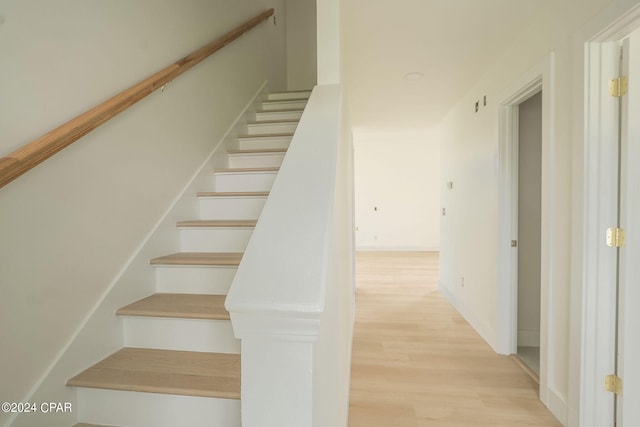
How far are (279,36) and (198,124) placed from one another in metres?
2.91

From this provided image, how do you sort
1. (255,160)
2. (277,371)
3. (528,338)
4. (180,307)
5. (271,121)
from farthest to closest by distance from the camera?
(271,121) < (528,338) < (255,160) < (180,307) < (277,371)

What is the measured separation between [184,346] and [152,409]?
0.85 feet

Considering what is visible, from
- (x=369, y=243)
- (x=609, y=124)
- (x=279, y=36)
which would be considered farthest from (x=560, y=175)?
(x=369, y=243)

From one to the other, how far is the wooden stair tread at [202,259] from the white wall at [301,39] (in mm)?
3739

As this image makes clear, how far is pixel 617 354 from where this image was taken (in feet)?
4.70

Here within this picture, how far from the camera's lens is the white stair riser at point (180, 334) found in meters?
1.28

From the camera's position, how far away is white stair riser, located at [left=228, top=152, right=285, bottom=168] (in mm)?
2275

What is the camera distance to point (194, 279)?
5.10 feet

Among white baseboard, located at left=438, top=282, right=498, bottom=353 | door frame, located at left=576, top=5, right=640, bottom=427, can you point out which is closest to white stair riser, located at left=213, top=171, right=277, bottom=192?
door frame, located at left=576, top=5, right=640, bottom=427

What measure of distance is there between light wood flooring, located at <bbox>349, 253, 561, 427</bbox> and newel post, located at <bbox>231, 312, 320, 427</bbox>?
4.65ft

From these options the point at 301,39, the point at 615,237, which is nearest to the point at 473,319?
the point at 615,237

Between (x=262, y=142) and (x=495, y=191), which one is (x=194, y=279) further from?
(x=495, y=191)

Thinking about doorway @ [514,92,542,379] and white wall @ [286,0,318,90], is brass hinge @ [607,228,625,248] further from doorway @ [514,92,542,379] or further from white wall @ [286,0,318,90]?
white wall @ [286,0,318,90]

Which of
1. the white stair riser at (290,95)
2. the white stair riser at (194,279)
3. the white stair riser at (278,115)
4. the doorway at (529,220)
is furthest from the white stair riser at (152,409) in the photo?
the white stair riser at (290,95)
